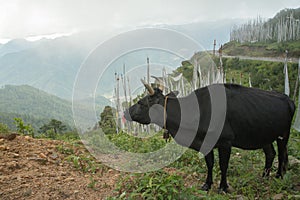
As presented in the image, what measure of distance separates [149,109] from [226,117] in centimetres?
129

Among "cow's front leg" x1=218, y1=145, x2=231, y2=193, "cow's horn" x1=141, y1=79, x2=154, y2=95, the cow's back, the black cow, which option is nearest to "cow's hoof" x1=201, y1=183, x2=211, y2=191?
the black cow

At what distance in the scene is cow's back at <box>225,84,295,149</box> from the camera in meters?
4.96

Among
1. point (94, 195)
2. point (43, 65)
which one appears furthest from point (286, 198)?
point (43, 65)

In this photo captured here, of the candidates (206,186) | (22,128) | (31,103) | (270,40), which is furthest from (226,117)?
(31,103)

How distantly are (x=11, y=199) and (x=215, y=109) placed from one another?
11.4 feet

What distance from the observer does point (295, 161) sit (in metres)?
6.14

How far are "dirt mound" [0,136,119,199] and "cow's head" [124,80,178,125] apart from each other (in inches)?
48.8

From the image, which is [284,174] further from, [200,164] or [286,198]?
[200,164]

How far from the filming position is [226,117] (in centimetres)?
488

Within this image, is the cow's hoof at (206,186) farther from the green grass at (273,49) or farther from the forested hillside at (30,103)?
the forested hillside at (30,103)

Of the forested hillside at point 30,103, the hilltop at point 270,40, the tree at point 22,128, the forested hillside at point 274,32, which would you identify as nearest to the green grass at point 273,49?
the hilltop at point 270,40

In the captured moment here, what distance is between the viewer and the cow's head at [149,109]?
16.5 feet

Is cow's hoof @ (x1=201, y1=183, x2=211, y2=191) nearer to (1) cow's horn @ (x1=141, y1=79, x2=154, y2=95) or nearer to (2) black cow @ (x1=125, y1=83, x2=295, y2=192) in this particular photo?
(2) black cow @ (x1=125, y1=83, x2=295, y2=192)

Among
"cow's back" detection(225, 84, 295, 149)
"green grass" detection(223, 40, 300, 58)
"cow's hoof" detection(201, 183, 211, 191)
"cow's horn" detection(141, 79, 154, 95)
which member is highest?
"green grass" detection(223, 40, 300, 58)
